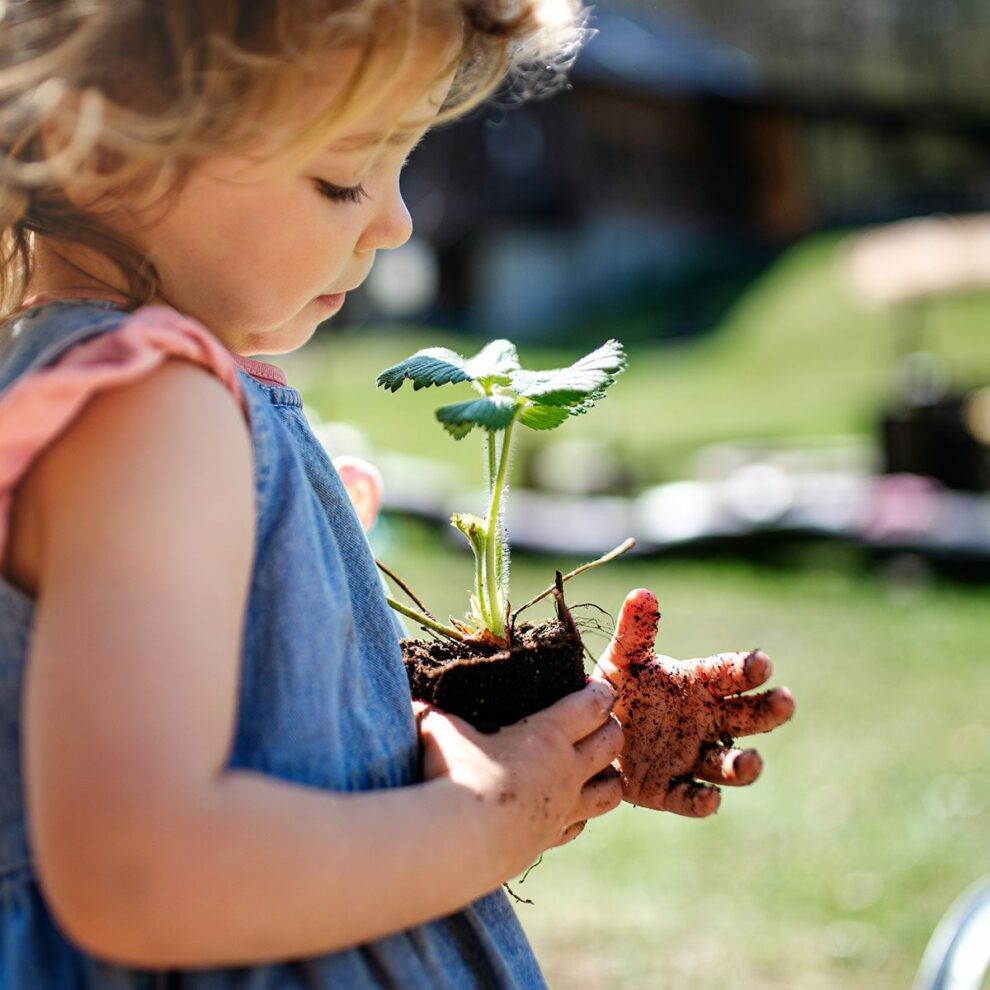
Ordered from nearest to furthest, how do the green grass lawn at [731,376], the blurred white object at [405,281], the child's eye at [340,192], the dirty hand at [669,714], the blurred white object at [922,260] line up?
the child's eye at [340,192], the dirty hand at [669,714], the blurred white object at [922,260], the green grass lawn at [731,376], the blurred white object at [405,281]

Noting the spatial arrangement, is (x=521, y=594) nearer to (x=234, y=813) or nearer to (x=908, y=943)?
(x=908, y=943)

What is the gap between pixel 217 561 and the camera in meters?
0.88

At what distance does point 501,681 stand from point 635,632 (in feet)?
0.70

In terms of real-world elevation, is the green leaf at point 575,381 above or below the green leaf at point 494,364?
above

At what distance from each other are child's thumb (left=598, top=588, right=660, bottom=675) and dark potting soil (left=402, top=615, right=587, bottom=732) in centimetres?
11

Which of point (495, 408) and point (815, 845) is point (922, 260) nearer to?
point (815, 845)

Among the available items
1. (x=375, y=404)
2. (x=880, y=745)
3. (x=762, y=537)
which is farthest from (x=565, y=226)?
(x=880, y=745)

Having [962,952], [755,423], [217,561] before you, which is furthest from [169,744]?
[755,423]

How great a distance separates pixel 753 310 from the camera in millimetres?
19062

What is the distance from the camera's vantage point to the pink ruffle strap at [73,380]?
0.86 meters

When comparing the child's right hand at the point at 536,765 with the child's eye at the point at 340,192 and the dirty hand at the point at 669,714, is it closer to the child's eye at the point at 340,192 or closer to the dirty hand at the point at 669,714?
the dirty hand at the point at 669,714

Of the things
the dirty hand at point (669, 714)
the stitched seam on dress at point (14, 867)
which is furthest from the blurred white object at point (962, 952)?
the stitched seam on dress at point (14, 867)

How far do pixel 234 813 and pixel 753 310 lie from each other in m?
18.9

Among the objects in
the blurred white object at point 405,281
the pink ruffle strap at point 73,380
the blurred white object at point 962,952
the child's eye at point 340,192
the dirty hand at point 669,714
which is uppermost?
the child's eye at point 340,192
